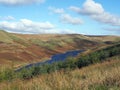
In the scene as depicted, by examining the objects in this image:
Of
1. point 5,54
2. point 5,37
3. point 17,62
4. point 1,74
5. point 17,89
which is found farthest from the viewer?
point 5,37

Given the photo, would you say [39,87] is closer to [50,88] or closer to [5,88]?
[50,88]

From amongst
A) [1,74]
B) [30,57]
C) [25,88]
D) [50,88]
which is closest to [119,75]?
[50,88]

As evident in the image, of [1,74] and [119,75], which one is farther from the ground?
[119,75]

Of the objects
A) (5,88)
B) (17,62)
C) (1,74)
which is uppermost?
(5,88)

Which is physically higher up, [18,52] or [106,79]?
[106,79]

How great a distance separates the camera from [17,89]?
800cm

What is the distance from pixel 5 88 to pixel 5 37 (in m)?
164

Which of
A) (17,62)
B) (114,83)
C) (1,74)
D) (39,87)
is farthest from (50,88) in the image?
(17,62)

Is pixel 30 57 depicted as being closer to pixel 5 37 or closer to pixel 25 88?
pixel 5 37

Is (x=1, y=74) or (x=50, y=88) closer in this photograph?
(x=50, y=88)

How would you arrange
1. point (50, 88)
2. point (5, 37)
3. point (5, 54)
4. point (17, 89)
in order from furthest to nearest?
point (5, 37)
point (5, 54)
point (17, 89)
point (50, 88)

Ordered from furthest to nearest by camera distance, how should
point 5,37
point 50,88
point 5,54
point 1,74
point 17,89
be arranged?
1. point 5,37
2. point 5,54
3. point 1,74
4. point 17,89
5. point 50,88

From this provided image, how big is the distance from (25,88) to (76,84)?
1.35 metres

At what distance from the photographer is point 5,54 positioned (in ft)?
373
